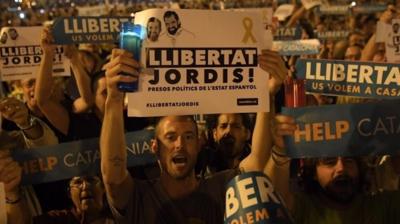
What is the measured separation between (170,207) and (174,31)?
0.74 metres

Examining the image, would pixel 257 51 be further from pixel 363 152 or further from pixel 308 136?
pixel 363 152

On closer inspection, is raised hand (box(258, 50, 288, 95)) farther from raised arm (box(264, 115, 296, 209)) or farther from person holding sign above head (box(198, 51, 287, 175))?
person holding sign above head (box(198, 51, 287, 175))

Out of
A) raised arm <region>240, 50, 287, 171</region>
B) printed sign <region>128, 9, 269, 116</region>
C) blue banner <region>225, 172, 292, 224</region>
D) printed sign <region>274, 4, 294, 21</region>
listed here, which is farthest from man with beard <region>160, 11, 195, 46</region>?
printed sign <region>274, 4, 294, 21</region>

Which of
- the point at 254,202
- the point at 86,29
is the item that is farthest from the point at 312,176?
the point at 86,29

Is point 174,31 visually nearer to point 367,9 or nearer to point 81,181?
point 81,181

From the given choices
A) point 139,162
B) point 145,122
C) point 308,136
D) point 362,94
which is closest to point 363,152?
point 308,136

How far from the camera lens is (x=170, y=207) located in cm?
253

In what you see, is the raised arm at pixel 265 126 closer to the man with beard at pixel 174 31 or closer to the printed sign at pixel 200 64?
the printed sign at pixel 200 64

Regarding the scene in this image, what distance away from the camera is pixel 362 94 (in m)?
3.07

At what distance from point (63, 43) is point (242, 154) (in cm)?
164

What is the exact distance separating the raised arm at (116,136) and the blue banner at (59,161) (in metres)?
0.60

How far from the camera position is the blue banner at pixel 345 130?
2.50m

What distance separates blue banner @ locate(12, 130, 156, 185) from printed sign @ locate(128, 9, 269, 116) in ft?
2.33

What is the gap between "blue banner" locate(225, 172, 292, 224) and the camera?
1.78m
